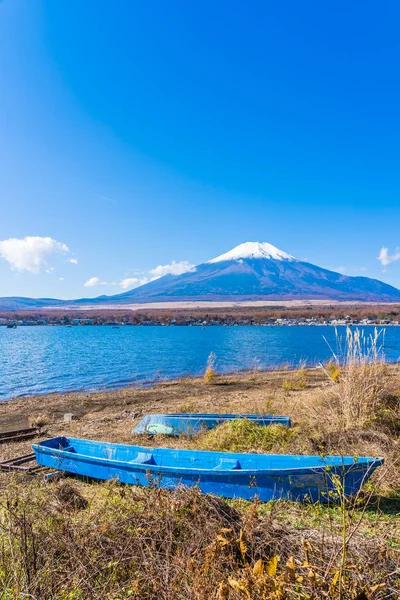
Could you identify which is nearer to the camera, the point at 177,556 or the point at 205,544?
the point at 177,556

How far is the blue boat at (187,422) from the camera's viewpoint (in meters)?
8.79

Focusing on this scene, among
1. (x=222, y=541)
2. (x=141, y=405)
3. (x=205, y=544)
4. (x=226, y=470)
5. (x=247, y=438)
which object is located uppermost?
(x=222, y=541)

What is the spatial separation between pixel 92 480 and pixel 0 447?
4159 millimetres

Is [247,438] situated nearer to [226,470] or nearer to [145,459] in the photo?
[145,459]

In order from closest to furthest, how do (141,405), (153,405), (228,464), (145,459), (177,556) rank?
1. (177,556)
2. (228,464)
3. (145,459)
4. (153,405)
5. (141,405)

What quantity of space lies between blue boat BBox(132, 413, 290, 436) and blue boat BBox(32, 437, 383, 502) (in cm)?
193

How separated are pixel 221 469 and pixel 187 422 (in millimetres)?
3980

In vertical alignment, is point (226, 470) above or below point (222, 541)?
below

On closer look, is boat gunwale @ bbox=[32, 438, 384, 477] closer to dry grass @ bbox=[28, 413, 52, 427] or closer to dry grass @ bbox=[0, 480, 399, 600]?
dry grass @ bbox=[0, 480, 399, 600]

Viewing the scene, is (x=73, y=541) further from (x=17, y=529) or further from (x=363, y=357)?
(x=363, y=357)

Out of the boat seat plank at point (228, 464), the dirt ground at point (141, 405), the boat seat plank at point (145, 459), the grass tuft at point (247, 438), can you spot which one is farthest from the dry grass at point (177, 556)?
the dirt ground at point (141, 405)

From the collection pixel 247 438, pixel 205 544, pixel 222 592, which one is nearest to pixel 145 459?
pixel 247 438

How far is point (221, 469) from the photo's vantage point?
534 centimetres

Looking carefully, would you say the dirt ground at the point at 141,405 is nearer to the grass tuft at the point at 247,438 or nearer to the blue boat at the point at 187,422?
the blue boat at the point at 187,422
